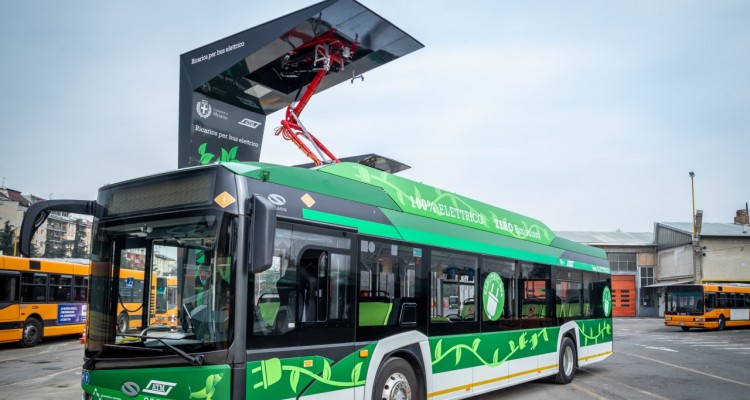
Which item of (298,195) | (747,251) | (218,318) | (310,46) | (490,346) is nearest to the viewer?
(218,318)

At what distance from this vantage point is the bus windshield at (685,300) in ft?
114

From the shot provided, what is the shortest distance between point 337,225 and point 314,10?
12.3 ft

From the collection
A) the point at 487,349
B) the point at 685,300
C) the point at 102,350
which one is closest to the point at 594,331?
the point at 487,349

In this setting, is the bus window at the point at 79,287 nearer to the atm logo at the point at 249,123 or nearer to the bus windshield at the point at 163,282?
the atm logo at the point at 249,123

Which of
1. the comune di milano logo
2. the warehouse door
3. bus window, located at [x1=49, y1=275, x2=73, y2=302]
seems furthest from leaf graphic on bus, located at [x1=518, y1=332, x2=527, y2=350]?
the warehouse door

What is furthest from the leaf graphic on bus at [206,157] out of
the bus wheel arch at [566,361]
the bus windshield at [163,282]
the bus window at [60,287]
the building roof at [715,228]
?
the building roof at [715,228]

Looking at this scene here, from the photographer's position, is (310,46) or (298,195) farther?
(310,46)

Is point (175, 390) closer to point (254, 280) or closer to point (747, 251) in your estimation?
point (254, 280)

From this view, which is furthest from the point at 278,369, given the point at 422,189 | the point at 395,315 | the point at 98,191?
the point at 422,189

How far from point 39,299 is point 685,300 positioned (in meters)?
32.6

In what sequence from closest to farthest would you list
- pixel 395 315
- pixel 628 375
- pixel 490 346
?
1. pixel 395 315
2. pixel 490 346
3. pixel 628 375

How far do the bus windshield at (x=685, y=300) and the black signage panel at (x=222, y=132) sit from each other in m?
31.7

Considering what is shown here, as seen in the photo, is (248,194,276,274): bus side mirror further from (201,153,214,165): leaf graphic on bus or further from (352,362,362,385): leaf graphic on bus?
(201,153,214,165): leaf graphic on bus

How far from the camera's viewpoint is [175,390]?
5238 mm
